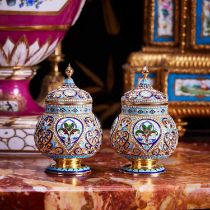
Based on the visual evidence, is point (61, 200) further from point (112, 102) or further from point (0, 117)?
point (112, 102)

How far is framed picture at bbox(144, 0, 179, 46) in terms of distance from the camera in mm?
1962

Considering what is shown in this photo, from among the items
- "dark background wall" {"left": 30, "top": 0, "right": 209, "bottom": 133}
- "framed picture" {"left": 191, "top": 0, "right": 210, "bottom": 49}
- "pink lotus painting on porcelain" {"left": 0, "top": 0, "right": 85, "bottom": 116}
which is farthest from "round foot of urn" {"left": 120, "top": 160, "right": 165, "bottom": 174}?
"dark background wall" {"left": 30, "top": 0, "right": 209, "bottom": 133}

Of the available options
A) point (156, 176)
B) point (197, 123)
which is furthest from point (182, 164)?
point (197, 123)

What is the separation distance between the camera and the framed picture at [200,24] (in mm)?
1936

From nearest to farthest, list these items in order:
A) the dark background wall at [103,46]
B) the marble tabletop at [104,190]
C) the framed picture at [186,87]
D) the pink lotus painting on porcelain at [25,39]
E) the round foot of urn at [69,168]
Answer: the marble tabletop at [104,190], the round foot of urn at [69,168], the pink lotus painting on porcelain at [25,39], the framed picture at [186,87], the dark background wall at [103,46]

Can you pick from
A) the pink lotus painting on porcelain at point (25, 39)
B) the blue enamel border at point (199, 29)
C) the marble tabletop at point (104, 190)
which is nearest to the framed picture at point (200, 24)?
the blue enamel border at point (199, 29)

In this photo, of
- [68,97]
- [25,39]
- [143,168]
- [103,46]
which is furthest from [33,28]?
[103,46]

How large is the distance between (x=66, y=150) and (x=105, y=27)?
0.72 m

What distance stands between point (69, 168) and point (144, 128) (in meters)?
0.14

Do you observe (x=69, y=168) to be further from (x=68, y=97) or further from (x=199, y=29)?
(x=199, y=29)

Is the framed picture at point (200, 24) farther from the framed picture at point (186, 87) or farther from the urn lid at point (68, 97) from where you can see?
the urn lid at point (68, 97)

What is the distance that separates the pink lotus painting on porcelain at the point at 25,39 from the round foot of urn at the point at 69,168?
0.26 meters

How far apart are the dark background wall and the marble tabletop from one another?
62 cm

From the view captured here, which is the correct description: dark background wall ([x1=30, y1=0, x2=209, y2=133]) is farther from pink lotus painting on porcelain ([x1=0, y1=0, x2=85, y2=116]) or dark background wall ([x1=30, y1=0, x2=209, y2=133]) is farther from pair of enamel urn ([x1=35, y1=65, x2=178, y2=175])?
pair of enamel urn ([x1=35, y1=65, x2=178, y2=175])
